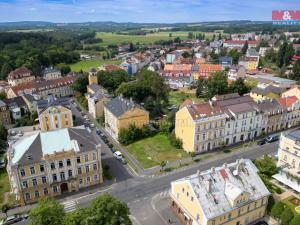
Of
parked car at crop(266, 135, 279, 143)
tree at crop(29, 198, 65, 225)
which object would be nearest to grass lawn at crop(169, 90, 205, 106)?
parked car at crop(266, 135, 279, 143)

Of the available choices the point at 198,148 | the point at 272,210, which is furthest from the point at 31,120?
the point at 272,210

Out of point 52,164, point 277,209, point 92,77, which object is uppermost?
point 92,77

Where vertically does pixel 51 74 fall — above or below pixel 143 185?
above

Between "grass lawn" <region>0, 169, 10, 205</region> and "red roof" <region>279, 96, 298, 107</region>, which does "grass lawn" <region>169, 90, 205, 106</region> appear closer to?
"red roof" <region>279, 96, 298, 107</region>

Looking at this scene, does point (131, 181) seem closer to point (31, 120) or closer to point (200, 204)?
point (200, 204)

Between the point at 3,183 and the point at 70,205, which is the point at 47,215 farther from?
the point at 3,183

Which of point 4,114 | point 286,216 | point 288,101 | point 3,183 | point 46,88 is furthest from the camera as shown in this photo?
point 46,88

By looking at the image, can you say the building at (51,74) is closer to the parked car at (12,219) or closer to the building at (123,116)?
the building at (123,116)

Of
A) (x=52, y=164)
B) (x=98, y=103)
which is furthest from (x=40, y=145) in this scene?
(x=98, y=103)
